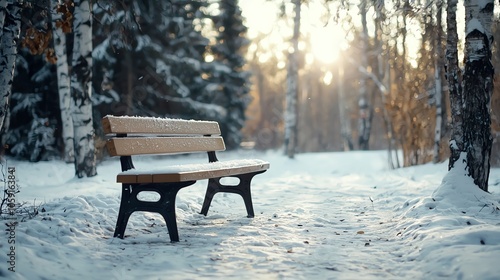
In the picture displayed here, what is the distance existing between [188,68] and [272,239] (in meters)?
13.8

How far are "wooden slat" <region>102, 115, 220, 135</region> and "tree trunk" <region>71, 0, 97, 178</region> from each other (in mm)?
3075

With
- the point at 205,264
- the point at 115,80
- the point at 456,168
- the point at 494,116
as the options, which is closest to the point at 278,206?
the point at 456,168

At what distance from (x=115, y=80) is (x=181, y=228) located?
12517 mm

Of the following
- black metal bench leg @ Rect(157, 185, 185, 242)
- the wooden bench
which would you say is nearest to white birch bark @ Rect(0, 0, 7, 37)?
the wooden bench

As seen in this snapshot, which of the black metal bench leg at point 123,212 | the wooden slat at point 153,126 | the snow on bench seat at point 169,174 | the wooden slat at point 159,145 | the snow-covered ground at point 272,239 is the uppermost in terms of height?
the wooden slat at point 153,126

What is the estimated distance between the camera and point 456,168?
18.1 ft

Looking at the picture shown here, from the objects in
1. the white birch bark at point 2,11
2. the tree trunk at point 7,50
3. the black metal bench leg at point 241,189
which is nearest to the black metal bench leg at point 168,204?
the black metal bench leg at point 241,189

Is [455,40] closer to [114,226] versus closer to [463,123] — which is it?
[463,123]

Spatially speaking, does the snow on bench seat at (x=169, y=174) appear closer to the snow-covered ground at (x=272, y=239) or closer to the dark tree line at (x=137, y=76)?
the snow-covered ground at (x=272, y=239)

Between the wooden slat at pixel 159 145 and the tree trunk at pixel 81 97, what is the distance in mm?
3096

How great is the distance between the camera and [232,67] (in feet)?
70.2

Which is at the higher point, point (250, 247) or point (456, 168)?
point (456, 168)

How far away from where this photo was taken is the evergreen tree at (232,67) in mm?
20781

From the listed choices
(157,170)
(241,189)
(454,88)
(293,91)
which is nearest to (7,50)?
(157,170)
